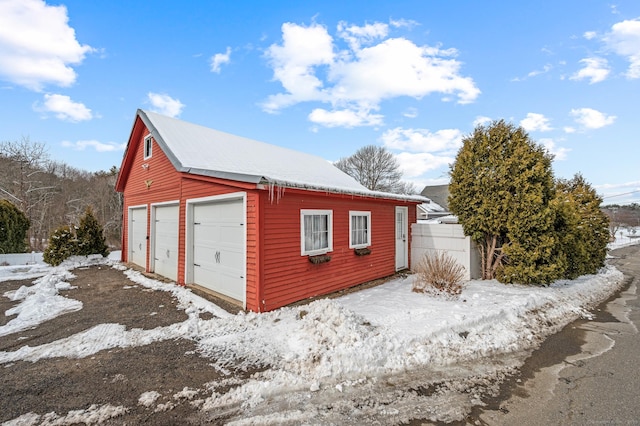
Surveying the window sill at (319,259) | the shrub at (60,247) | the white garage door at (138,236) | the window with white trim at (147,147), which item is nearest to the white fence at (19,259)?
the shrub at (60,247)

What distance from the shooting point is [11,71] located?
923cm

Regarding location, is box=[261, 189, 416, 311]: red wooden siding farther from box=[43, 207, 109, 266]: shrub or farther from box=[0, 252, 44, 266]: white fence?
box=[0, 252, 44, 266]: white fence

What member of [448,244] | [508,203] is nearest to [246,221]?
[448,244]

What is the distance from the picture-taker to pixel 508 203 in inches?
280

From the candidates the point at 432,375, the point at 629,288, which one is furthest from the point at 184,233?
the point at 629,288

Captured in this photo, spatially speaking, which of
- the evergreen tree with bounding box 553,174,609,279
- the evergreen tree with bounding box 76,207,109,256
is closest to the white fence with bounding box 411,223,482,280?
the evergreen tree with bounding box 553,174,609,279

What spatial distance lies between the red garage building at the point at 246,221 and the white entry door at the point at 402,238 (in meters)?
0.03

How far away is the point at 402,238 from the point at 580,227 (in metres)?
5.05

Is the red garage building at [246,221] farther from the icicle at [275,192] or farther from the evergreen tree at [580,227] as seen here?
the evergreen tree at [580,227]

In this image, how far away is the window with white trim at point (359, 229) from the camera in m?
7.21

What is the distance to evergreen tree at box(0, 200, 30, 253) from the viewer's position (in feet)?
37.0

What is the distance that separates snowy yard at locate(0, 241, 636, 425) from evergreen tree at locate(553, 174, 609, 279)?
202 cm

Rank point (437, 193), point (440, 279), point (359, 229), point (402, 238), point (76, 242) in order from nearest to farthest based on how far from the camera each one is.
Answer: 1. point (440, 279)
2. point (359, 229)
3. point (402, 238)
4. point (76, 242)
5. point (437, 193)

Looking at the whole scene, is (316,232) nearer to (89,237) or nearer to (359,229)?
(359,229)
